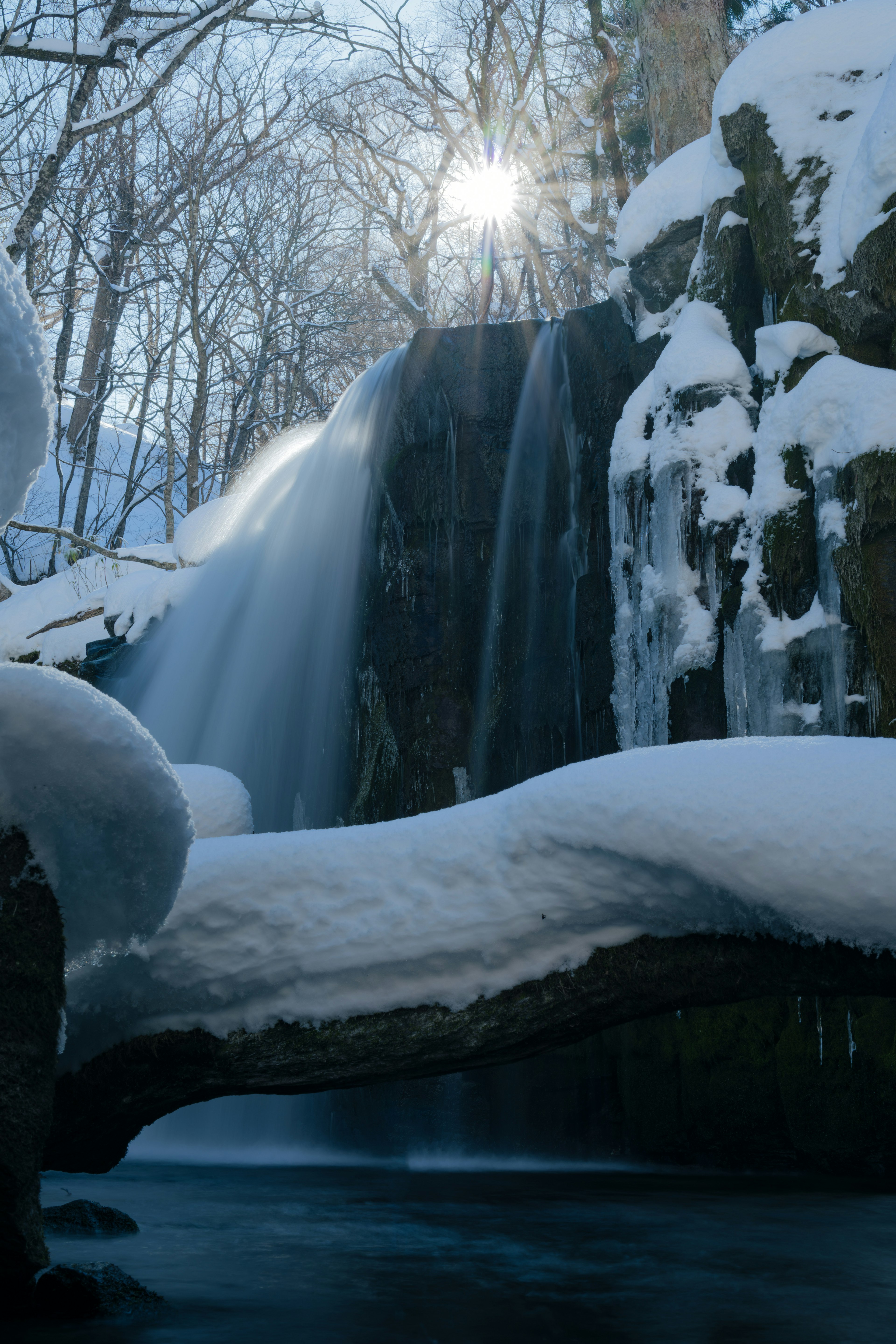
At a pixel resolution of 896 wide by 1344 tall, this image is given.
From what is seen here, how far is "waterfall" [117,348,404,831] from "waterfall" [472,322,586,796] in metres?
1.08

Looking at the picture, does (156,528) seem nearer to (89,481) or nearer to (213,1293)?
(89,481)

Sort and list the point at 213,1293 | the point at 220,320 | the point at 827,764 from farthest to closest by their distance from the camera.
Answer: the point at 220,320 → the point at 213,1293 → the point at 827,764

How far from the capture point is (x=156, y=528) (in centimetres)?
3250

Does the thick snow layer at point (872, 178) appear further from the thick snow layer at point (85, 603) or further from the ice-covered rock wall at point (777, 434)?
the thick snow layer at point (85, 603)

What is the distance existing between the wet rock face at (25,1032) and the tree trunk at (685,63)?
32.0 ft

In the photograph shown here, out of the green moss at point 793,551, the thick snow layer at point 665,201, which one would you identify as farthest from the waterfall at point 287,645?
the green moss at point 793,551

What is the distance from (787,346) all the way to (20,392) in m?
4.76

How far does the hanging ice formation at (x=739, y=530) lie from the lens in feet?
17.1

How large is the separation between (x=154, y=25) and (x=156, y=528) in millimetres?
21919

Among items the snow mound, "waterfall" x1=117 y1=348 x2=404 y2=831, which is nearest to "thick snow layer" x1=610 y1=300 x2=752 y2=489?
"waterfall" x1=117 y1=348 x2=404 y2=831

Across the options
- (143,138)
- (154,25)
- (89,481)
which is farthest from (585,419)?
(143,138)

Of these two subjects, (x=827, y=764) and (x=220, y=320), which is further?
(x=220, y=320)

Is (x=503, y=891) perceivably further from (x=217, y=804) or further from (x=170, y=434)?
(x=170, y=434)

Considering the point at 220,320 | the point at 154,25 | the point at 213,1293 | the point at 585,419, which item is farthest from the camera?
the point at 220,320
